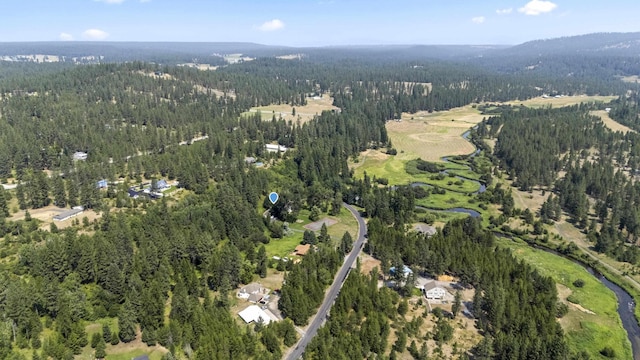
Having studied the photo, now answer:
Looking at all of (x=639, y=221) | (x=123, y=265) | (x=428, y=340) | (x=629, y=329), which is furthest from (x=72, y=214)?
(x=639, y=221)

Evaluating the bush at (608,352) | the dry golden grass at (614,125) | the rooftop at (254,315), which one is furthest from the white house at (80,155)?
the dry golden grass at (614,125)

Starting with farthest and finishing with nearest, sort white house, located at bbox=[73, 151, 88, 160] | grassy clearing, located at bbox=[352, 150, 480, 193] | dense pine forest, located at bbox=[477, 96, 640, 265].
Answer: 1. white house, located at bbox=[73, 151, 88, 160]
2. grassy clearing, located at bbox=[352, 150, 480, 193]
3. dense pine forest, located at bbox=[477, 96, 640, 265]

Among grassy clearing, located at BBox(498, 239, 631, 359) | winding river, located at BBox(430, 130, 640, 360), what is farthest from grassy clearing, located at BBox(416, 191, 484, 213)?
winding river, located at BBox(430, 130, 640, 360)

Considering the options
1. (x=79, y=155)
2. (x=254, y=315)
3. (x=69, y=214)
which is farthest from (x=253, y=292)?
(x=79, y=155)

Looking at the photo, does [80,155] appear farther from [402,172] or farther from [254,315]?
[254,315]

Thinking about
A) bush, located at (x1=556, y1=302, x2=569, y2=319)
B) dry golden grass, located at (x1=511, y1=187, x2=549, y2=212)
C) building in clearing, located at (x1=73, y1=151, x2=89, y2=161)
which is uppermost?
building in clearing, located at (x1=73, y1=151, x2=89, y2=161)

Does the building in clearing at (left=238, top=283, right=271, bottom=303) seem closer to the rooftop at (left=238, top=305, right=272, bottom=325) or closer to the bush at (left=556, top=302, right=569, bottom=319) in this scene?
the rooftop at (left=238, top=305, right=272, bottom=325)
